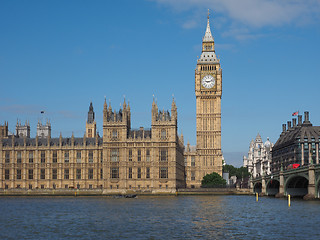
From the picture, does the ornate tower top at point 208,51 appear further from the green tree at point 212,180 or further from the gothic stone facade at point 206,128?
the green tree at point 212,180

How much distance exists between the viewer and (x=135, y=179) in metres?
151

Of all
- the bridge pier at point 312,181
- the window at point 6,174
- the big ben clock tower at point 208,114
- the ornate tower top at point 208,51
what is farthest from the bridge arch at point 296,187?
the window at point 6,174

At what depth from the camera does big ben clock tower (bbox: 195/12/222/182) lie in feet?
584

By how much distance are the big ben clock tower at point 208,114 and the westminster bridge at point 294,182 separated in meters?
18.7

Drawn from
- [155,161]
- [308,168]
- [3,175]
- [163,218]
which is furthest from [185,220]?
[3,175]

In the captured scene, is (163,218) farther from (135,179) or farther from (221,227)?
(135,179)

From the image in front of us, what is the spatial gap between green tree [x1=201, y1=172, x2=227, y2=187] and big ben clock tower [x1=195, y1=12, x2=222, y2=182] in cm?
910

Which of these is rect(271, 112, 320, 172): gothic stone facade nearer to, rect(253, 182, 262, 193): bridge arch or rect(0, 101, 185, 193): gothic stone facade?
rect(253, 182, 262, 193): bridge arch

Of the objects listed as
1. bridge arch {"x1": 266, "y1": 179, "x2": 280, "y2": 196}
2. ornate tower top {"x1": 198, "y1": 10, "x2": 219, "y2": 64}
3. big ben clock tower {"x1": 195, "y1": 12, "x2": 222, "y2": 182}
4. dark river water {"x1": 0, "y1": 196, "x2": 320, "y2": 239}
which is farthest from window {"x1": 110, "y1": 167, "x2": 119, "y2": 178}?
dark river water {"x1": 0, "y1": 196, "x2": 320, "y2": 239}

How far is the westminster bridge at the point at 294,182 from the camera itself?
97.2m

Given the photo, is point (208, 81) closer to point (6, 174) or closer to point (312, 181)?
point (6, 174)

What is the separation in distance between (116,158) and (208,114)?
137 feet

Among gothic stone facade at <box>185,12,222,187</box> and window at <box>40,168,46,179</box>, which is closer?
window at <box>40,168,46,179</box>

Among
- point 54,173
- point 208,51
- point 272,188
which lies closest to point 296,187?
point 272,188
